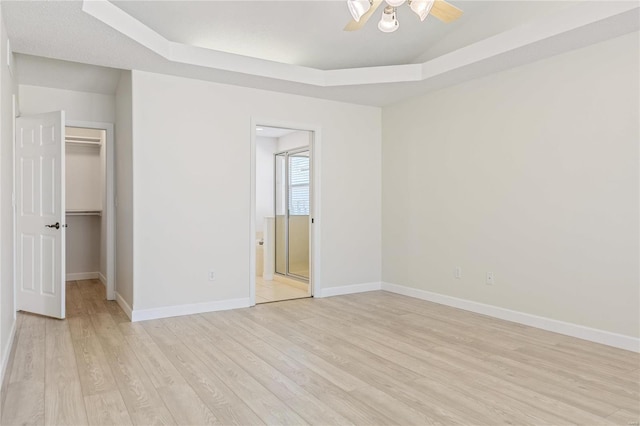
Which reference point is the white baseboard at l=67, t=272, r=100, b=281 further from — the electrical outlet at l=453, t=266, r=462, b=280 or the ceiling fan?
the ceiling fan

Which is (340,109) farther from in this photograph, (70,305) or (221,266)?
(70,305)

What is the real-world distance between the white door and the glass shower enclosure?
318cm

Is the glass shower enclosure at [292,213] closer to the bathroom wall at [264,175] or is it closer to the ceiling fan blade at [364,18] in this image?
the bathroom wall at [264,175]

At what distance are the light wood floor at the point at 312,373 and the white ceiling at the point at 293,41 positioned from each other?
8.13 ft

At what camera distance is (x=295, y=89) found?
16.2 feet

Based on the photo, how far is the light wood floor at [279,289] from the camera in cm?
534

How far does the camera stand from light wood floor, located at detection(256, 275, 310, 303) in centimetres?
534

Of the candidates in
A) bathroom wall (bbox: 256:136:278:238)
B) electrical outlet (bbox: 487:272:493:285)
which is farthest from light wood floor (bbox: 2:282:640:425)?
bathroom wall (bbox: 256:136:278:238)

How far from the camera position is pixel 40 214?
429cm

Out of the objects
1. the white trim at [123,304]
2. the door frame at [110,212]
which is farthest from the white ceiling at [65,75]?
the white trim at [123,304]

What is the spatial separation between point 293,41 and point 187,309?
313 centimetres

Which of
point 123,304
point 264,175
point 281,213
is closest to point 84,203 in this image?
point 123,304

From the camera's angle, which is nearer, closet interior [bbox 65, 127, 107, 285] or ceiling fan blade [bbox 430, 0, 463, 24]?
ceiling fan blade [bbox 430, 0, 463, 24]

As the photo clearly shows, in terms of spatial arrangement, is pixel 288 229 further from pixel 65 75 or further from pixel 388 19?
pixel 388 19
